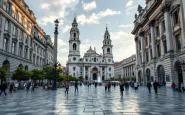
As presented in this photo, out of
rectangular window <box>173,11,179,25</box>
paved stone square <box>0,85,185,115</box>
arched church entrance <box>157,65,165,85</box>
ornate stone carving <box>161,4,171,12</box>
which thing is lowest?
paved stone square <box>0,85,185,115</box>

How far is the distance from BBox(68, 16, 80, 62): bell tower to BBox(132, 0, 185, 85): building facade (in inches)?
2176

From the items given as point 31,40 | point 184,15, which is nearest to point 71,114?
point 184,15

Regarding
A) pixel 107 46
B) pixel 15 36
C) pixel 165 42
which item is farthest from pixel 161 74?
pixel 107 46

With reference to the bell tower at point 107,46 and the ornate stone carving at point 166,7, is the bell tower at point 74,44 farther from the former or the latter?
the ornate stone carving at point 166,7

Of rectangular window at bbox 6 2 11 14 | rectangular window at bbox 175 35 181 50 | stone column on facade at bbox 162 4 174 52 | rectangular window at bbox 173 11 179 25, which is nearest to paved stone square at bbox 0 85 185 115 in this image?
rectangular window at bbox 175 35 181 50

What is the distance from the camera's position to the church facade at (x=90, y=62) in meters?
92.6

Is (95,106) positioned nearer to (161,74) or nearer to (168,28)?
(168,28)

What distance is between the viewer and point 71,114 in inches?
258

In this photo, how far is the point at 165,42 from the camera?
2964 centimetres

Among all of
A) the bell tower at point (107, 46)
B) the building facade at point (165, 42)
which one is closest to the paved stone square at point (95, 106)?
the building facade at point (165, 42)

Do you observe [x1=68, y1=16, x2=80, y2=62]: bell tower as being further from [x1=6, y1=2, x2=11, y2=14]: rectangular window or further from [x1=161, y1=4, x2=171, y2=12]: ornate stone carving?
[x1=161, y1=4, x2=171, y2=12]: ornate stone carving

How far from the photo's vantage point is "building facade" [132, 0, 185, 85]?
24500mm

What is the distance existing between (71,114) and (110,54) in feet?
313

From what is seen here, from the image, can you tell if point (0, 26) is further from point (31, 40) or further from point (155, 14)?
point (155, 14)
